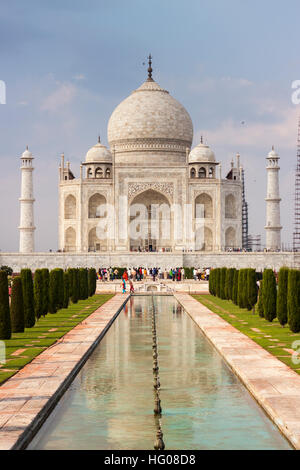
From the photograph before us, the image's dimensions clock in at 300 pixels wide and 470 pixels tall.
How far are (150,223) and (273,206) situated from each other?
696cm

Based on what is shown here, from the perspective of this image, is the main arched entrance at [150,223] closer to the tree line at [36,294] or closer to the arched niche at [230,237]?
the arched niche at [230,237]

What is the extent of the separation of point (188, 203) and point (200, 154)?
13.8 ft

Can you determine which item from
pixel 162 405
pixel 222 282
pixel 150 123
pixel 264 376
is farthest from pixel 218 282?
pixel 150 123

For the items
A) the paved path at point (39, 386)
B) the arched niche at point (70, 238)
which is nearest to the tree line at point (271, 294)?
the paved path at point (39, 386)

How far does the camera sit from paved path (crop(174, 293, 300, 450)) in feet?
19.8

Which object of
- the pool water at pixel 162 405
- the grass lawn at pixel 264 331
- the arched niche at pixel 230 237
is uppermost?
the arched niche at pixel 230 237

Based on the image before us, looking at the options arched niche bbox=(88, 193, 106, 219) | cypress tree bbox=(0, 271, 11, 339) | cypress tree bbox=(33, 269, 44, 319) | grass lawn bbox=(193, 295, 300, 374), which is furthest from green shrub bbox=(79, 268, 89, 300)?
arched niche bbox=(88, 193, 106, 219)

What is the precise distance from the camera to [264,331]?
1254 centimetres

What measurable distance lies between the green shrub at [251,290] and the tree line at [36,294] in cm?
453

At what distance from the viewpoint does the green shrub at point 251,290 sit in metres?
16.7

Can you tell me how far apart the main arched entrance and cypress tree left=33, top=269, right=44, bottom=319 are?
23466mm

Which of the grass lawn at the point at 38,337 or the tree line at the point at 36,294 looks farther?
the tree line at the point at 36,294

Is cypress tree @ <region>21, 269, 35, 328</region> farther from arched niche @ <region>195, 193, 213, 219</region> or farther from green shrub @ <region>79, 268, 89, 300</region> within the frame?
arched niche @ <region>195, 193, 213, 219</region>
